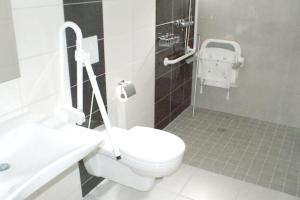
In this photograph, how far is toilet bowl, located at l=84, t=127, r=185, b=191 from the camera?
184cm

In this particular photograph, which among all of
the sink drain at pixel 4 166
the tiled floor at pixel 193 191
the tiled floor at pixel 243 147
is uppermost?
the sink drain at pixel 4 166

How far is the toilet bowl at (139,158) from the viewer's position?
6.04 ft

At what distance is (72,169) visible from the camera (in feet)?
Answer: 6.61

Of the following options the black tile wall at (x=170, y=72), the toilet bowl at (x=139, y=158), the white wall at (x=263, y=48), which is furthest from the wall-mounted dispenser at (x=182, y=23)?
the toilet bowl at (x=139, y=158)

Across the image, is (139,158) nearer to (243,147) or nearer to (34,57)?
(34,57)

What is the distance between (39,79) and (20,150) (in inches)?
15.8

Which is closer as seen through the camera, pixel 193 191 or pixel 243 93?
pixel 193 191

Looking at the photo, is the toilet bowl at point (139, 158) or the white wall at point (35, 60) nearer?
the white wall at point (35, 60)

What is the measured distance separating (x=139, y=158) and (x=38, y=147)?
23.8 inches

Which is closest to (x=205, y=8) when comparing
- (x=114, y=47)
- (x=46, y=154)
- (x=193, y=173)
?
(x=114, y=47)

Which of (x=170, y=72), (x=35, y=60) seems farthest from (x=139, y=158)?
(x=170, y=72)

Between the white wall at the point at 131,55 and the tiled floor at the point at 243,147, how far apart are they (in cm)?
58

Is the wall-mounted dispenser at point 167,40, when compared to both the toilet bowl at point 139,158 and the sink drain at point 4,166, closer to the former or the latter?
the toilet bowl at point 139,158

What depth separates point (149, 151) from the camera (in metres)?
1.90
